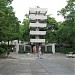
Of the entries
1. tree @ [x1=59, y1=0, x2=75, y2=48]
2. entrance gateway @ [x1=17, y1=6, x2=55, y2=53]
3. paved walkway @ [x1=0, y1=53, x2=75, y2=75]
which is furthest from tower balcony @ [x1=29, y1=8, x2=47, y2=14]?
paved walkway @ [x1=0, y1=53, x2=75, y2=75]

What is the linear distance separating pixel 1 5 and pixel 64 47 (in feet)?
180

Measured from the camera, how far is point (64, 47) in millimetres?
99938

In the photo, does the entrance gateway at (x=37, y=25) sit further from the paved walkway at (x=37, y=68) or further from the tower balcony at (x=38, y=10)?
the paved walkway at (x=37, y=68)

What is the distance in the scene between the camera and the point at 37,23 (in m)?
108

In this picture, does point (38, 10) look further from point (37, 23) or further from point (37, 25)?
point (37, 25)

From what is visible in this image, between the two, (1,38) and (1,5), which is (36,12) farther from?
(1,5)

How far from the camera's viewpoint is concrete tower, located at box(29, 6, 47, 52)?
105 m

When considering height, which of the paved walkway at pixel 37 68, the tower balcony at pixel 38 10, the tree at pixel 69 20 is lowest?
the paved walkway at pixel 37 68

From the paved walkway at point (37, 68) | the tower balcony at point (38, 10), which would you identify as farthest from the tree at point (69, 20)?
the paved walkway at point (37, 68)

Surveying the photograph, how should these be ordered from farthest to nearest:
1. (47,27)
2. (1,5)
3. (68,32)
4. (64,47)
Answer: (47,27), (64,47), (68,32), (1,5)

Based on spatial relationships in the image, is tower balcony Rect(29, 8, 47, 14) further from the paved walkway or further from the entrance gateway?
the paved walkway

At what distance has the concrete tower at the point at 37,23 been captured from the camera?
105081 mm

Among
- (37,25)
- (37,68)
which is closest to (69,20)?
(37,25)

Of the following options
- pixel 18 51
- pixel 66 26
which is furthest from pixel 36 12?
pixel 66 26
